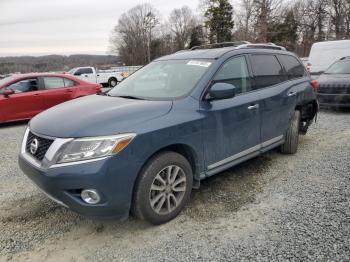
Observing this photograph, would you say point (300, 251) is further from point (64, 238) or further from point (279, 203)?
point (64, 238)

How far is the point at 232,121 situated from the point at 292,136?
1777 millimetres

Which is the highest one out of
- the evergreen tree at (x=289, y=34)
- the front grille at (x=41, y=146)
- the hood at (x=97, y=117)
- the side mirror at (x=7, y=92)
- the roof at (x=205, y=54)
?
the evergreen tree at (x=289, y=34)

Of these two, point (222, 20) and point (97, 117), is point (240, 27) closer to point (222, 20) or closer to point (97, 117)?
point (222, 20)

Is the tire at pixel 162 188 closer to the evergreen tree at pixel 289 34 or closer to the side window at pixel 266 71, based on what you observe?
the side window at pixel 266 71

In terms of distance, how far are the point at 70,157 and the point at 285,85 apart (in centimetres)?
338

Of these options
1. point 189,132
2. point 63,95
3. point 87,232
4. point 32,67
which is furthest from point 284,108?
point 32,67

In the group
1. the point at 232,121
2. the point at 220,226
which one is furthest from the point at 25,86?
the point at 220,226

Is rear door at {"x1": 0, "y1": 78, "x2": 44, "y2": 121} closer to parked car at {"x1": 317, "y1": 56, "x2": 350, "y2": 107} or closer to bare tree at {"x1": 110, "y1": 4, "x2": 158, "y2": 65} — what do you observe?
parked car at {"x1": 317, "y1": 56, "x2": 350, "y2": 107}

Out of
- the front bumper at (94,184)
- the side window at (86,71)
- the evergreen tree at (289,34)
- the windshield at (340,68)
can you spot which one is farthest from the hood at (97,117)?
the evergreen tree at (289,34)

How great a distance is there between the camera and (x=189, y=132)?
306 centimetres

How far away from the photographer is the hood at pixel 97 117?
2.63 metres

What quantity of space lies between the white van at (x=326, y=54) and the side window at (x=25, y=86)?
1171 cm

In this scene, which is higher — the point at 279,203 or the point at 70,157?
the point at 70,157

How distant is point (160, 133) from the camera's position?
2.80 m
